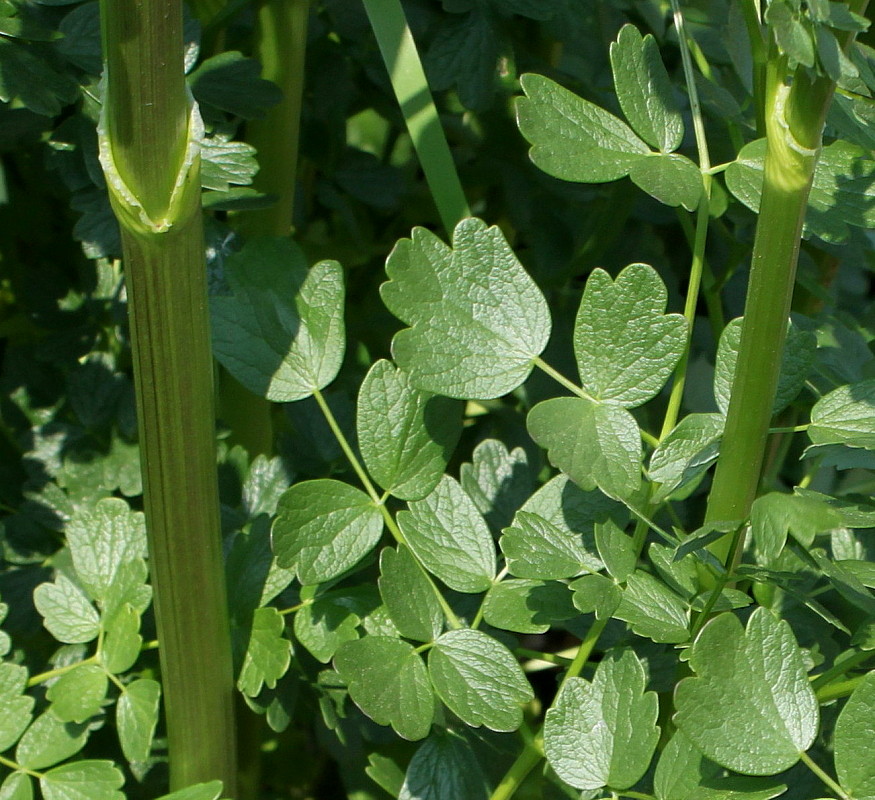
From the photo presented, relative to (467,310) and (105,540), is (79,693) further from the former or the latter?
(467,310)

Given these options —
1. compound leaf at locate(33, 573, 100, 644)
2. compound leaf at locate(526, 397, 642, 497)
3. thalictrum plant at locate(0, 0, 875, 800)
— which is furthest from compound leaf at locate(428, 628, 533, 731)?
compound leaf at locate(33, 573, 100, 644)

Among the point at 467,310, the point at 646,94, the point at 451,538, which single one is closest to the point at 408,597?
the point at 451,538

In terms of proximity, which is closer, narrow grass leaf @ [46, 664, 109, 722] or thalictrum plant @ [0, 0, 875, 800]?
thalictrum plant @ [0, 0, 875, 800]

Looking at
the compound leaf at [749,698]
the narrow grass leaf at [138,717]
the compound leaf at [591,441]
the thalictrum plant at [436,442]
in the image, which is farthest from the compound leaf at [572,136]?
the narrow grass leaf at [138,717]

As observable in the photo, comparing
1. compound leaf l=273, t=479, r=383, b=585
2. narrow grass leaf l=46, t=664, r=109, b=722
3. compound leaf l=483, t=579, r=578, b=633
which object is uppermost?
compound leaf l=273, t=479, r=383, b=585

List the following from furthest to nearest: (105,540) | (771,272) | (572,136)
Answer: (105,540) < (572,136) < (771,272)

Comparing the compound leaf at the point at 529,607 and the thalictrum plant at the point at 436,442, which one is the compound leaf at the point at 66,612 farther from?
the compound leaf at the point at 529,607

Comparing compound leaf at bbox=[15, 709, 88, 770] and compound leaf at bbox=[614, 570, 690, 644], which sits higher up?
compound leaf at bbox=[614, 570, 690, 644]

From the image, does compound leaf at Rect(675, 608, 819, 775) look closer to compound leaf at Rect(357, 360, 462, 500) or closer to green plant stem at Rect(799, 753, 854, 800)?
green plant stem at Rect(799, 753, 854, 800)
